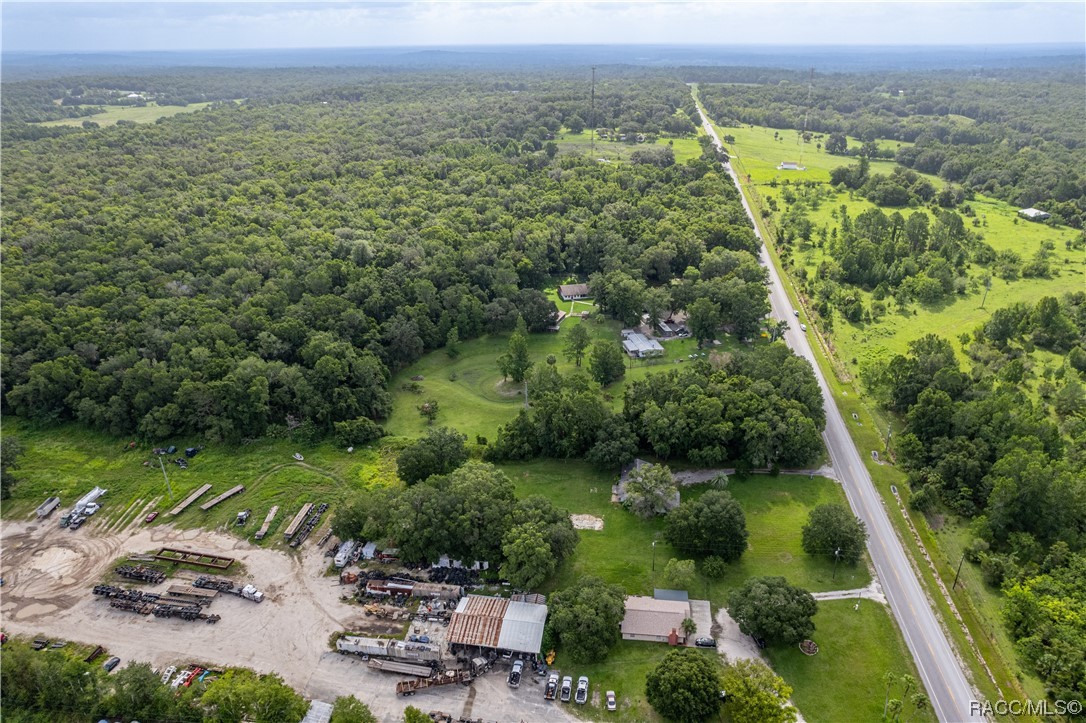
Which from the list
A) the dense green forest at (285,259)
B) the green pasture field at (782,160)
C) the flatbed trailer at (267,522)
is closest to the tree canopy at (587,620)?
the flatbed trailer at (267,522)

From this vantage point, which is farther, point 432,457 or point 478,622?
point 432,457

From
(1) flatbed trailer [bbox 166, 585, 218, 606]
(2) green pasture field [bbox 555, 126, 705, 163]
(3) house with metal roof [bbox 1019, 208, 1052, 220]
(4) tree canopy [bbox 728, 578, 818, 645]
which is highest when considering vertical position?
(2) green pasture field [bbox 555, 126, 705, 163]

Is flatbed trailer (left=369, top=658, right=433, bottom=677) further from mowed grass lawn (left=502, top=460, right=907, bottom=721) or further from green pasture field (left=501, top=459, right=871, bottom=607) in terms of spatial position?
green pasture field (left=501, top=459, right=871, bottom=607)

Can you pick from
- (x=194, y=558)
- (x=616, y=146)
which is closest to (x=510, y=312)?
(x=194, y=558)

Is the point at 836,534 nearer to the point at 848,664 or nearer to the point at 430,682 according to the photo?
the point at 848,664

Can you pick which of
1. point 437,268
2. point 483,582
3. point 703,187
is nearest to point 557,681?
point 483,582

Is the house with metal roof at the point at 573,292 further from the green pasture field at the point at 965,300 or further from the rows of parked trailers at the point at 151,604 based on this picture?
the rows of parked trailers at the point at 151,604

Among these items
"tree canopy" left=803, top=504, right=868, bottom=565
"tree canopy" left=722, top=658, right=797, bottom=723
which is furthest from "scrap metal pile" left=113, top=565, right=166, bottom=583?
"tree canopy" left=803, top=504, right=868, bottom=565
